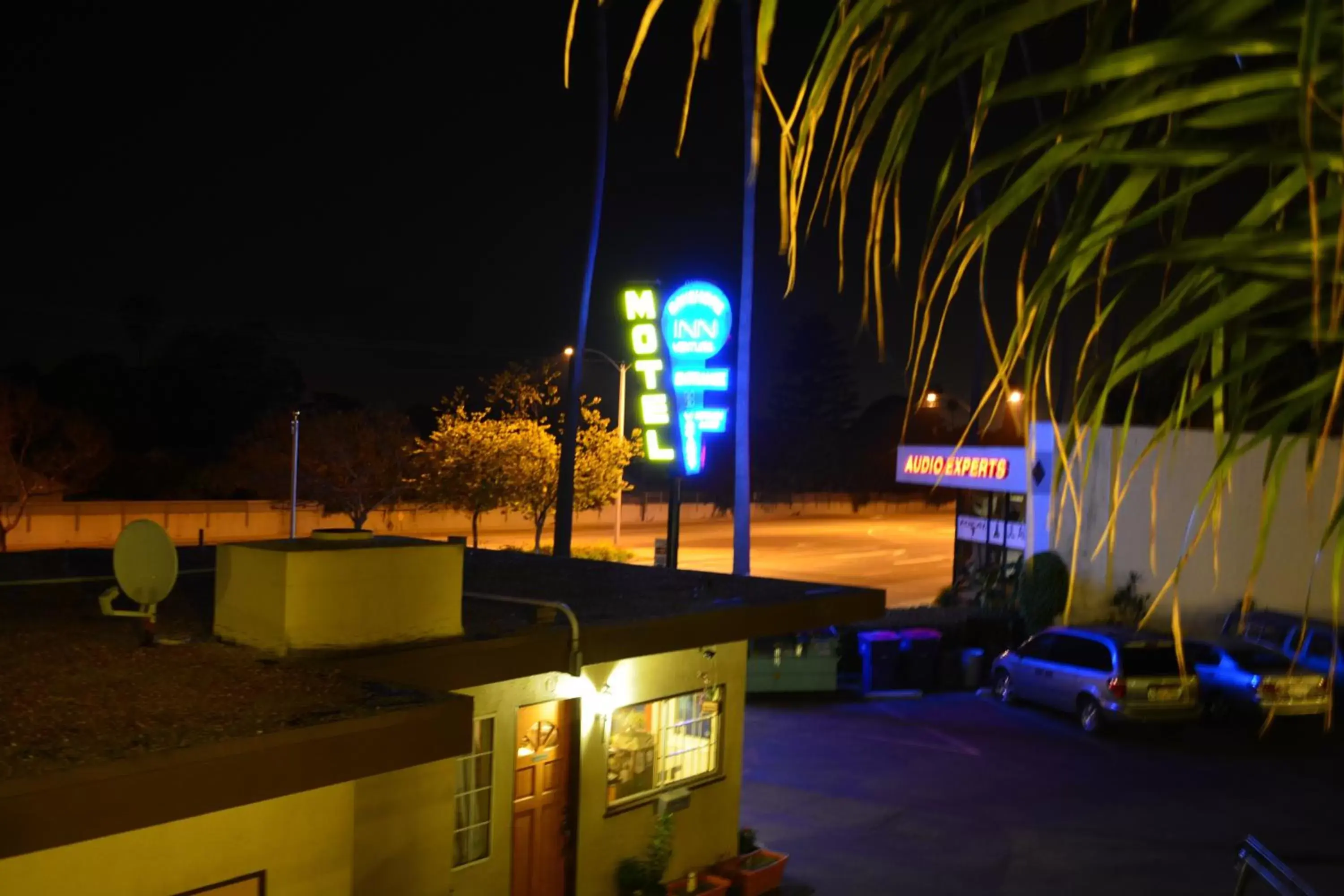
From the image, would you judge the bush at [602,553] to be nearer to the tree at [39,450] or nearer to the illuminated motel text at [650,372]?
the illuminated motel text at [650,372]

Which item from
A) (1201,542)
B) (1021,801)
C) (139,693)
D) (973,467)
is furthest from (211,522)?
(139,693)

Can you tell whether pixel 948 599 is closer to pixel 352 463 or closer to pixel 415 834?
pixel 415 834

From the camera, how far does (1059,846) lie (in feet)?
42.3

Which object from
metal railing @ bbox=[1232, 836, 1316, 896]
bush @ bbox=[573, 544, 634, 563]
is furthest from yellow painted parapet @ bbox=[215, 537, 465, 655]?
bush @ bbox=[573, 544, 634, 563]

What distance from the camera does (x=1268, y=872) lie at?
7.00 metres

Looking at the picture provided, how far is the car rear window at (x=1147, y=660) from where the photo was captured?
18609 mm

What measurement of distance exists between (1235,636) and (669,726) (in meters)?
14.9

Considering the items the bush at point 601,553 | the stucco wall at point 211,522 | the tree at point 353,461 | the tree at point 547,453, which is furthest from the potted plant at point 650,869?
the tree at point 353,461

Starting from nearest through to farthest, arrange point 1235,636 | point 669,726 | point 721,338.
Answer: point 669,726 → point 1235,636 → point 721,338

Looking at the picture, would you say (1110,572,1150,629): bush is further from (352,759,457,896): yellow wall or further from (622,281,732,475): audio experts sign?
(352,759,457,896): yellow wall

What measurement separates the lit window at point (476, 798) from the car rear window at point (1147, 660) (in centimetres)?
1296

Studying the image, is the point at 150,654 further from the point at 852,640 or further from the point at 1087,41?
the point at 852,640

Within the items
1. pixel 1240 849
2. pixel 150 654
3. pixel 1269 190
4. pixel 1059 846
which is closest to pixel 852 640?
pixel 1059 846

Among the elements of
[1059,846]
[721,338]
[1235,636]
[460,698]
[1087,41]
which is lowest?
[1059,846]
